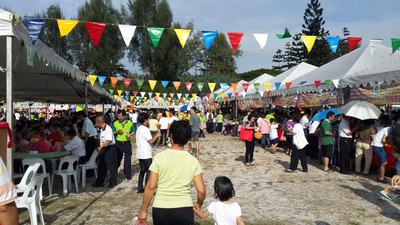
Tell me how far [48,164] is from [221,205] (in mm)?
4784

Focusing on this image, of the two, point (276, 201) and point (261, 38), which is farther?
point (261, 38)

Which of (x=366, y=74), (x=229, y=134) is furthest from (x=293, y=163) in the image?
(x=229, y=134)

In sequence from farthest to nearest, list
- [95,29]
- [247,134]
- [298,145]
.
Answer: [247,134], [298,145], [95,29]

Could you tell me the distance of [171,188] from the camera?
9.20 ft

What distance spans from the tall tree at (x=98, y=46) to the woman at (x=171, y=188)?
37.7m

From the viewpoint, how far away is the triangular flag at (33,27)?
200 inches

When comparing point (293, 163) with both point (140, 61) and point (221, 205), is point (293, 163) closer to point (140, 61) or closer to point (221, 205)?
point (221, 205)

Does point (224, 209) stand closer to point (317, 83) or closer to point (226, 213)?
point (226, 213)

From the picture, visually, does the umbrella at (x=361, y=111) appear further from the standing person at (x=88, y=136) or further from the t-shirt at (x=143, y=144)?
the standing person at (x=88, y=136)

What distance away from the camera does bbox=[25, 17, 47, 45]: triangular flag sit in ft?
16.6

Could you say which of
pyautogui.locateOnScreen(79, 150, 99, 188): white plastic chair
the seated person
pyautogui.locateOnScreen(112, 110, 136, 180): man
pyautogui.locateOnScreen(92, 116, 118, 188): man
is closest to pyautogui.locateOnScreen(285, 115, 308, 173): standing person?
pyautogui.locateOnScreen(112, 110, 136, 180): man

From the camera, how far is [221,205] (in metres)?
3.08

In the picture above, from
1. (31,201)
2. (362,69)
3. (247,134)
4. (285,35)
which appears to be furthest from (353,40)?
(31,201)

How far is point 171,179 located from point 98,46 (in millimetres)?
37931
